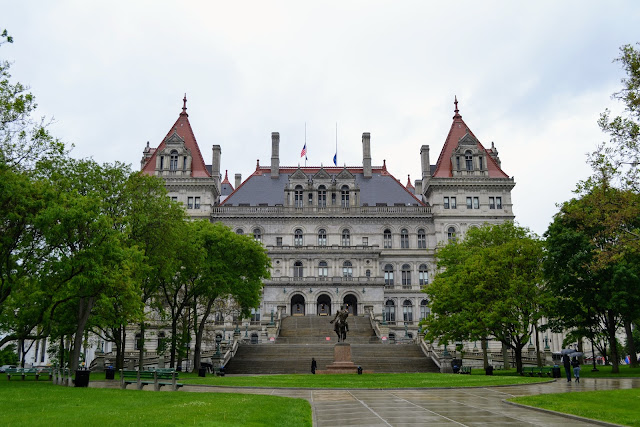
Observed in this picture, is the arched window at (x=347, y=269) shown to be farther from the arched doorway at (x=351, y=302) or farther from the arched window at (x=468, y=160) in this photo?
the arched window at (x=468, y=160)

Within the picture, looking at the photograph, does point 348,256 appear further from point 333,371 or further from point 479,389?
point 479,389

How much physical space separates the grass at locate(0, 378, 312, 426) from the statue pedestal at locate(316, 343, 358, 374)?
16.9 m

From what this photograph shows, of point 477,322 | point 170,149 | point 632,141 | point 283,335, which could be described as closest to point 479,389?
point 632,141

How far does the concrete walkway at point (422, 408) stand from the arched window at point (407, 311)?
45036 millimetres

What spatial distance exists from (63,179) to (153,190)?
24.4 feet

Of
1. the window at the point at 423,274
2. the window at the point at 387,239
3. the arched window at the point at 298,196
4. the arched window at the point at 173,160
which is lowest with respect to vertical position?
the window at the point at 423,274

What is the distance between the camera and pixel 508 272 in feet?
137

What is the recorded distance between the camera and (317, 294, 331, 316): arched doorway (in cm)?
6519

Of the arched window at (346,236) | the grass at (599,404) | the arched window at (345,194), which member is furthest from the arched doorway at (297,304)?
the grass at (599,404)

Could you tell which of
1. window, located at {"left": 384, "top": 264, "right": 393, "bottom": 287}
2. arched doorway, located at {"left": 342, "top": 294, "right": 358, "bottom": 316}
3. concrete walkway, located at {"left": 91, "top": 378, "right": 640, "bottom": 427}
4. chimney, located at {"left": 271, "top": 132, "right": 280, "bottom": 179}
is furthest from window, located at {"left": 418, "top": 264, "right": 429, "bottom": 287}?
concrete walkway, located at {"left": 91, "top": 378, "right": 640, "bottom": 427}

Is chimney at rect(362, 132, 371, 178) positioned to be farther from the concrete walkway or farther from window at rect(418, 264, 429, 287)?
the concrete walkway

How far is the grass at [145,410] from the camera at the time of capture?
1279 cm

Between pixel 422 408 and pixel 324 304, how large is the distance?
50354 millimetres

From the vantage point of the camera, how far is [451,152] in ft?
240
